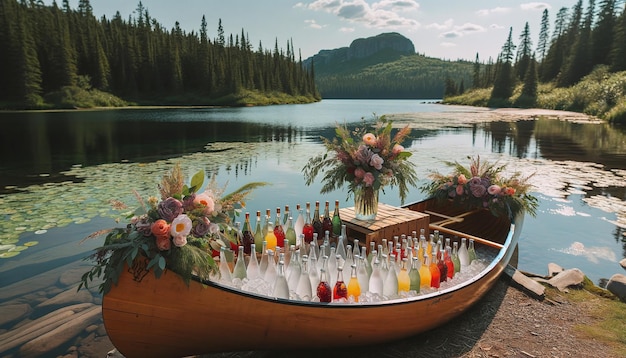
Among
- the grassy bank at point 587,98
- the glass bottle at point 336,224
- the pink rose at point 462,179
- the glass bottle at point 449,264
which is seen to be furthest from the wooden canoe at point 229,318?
the grassy bank at point 587,98

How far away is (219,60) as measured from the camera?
80625 millimetres

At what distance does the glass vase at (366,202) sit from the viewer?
5801 mm

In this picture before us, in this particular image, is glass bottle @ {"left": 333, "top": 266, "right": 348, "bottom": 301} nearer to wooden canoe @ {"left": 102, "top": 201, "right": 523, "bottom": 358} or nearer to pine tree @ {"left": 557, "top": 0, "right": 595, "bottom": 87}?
wooden canoe @ {"left": 102, "top": 201, "right": 523, "bottom": 358}

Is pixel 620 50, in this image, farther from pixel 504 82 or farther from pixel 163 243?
pixel 163 243

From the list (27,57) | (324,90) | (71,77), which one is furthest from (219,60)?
(324,90)

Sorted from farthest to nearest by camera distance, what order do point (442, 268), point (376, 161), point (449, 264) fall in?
1. point (376, 161)
2. point (449, 264)
3. point (442, 268)

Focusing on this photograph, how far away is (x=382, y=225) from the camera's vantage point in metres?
5.55

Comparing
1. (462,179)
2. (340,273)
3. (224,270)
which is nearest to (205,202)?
(224,270)

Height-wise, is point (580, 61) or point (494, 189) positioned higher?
point (580, 61)

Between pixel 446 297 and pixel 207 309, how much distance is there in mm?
2507

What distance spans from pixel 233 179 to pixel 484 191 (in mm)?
9268

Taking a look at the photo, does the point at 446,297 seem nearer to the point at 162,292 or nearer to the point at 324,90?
the point at 162,292

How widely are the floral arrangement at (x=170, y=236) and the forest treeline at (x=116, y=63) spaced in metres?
62.2

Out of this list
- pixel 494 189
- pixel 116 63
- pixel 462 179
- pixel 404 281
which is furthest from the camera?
pixel 116 63
